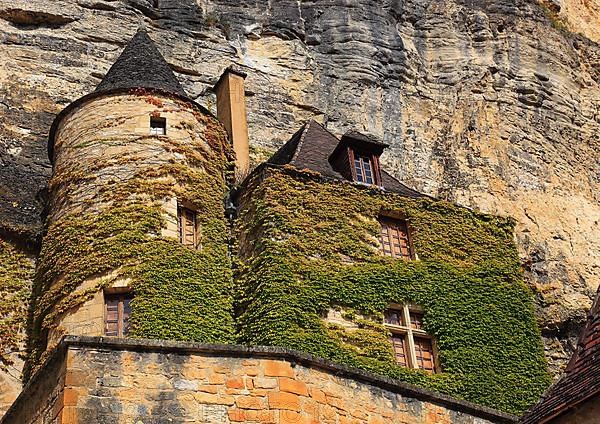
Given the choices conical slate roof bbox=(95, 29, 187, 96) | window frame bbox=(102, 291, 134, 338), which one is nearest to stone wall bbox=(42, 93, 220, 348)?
conical slate roof bbox=(95, 29, 187, 96)

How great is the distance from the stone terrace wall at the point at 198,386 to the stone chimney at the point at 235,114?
863cm

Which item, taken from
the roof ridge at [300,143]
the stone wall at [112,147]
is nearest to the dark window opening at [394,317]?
the roof ridge at [300,143]

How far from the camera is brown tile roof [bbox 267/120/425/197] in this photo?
18.8 m

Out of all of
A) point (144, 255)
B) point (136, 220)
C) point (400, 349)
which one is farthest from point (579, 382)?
point (136, 220)

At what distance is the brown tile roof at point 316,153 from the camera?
18766 millimetres

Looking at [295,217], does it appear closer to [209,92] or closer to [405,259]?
[405,259]

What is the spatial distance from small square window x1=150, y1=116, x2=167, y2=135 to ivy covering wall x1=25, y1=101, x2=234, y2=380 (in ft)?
1.08

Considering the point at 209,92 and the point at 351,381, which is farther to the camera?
the point at 209,92

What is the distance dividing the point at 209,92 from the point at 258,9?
3894mm

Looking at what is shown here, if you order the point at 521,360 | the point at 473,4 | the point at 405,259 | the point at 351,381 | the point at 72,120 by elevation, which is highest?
the point at 473,4

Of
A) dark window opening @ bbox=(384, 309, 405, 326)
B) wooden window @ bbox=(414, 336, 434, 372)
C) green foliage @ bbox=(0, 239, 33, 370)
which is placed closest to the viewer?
wooden window @ bbox=(414, 336, 434, 372)

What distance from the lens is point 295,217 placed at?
57.2 feet

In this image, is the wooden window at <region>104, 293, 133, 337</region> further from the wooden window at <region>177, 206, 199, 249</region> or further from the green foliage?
the green foliage

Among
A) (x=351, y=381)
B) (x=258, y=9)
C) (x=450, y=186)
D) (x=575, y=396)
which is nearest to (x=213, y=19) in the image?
(x=258, y=9)
